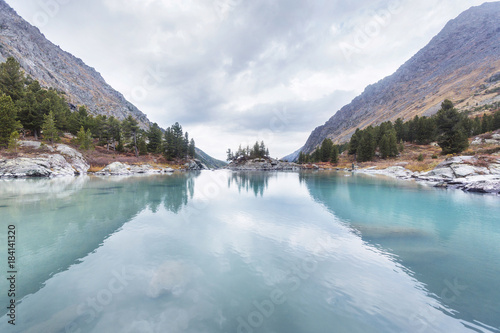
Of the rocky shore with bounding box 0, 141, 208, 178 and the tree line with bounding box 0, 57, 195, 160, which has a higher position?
the tree line with bounding box 0, 57, 195, 160

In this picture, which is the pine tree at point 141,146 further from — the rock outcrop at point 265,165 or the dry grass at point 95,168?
the rock outcrop at point 265,165

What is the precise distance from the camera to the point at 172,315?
6305 millimetres

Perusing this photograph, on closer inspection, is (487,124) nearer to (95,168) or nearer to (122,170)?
(122,170)

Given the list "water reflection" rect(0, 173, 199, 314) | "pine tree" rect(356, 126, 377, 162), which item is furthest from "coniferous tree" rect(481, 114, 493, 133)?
"water reflection" rect(0, 173, 199, 314)

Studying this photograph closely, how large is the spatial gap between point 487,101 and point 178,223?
18343 centimetres

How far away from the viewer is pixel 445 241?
40.7 feet

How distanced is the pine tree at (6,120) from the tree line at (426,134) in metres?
114

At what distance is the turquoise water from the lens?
242 inches

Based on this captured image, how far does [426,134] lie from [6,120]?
14536cm

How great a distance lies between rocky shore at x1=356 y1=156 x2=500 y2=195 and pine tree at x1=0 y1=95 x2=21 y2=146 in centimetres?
9408

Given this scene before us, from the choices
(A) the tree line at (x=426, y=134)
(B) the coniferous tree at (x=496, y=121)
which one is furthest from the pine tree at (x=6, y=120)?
(B) the coniferous tree at (x=496, y=121)

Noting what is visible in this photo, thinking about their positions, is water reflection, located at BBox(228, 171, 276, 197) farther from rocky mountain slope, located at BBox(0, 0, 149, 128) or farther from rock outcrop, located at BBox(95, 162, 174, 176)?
rocky mountain slope, located at BBox(0, 0, 149, 128)

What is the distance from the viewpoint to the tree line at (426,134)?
54031 mm

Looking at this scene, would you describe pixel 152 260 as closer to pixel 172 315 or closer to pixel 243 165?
pixel 172 315
